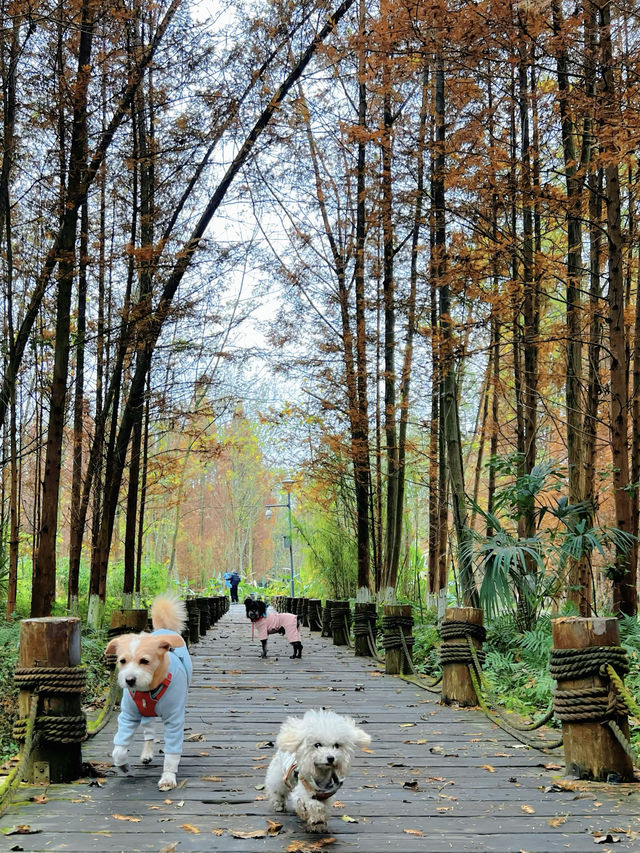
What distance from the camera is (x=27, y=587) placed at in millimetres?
17906

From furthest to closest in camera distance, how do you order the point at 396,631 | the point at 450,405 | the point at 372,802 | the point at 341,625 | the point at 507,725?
the point at 341,625 → the point at 450,405 → the point at 396,631 → the point at 507,725 → the point at 372,802

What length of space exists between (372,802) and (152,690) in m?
1.14

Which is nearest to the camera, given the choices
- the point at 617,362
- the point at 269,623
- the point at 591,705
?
the point at 591,705

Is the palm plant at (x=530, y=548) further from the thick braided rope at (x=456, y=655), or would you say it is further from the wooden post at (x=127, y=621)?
the wooden post at (x=127, y=621)

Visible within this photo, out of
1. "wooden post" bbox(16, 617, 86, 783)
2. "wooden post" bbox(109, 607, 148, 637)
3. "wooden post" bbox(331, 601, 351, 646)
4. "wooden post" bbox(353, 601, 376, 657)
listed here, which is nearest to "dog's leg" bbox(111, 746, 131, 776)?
"wooden post" bbox(16, 617, 86, 783)

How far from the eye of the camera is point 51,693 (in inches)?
142

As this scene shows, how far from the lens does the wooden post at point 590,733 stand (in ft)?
11.6

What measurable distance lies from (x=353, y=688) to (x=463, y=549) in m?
1.79

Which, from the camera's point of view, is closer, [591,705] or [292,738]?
[292,738]

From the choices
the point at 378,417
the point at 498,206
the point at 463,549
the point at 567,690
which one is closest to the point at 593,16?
the point at 498,206

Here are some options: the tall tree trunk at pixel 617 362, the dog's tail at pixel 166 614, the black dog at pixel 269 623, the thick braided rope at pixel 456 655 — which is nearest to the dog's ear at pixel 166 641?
the dog's tail at pixel 166 614

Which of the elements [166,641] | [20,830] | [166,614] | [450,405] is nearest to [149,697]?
[166,641]

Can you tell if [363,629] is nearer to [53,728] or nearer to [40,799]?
[53,728]

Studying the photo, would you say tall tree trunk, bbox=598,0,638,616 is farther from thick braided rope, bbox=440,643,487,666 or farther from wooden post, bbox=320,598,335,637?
wooden post, bbox=320,598,335,637
